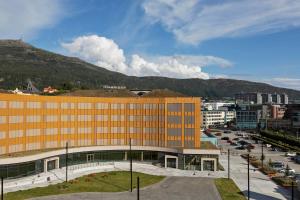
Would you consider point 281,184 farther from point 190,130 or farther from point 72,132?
point 72,132

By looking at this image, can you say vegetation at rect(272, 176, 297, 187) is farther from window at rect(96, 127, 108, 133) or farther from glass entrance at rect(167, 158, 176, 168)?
window at rect(96, 127, 108, 133)

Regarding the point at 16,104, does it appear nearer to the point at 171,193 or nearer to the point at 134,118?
the point at 134,118

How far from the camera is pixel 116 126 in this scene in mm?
92125

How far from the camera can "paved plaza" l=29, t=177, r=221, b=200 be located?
58.2m

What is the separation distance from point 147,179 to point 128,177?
13.6ft

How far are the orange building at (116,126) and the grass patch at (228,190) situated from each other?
11.4 m

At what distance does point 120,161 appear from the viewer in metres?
90.2

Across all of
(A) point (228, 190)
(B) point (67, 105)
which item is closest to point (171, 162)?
(A) point (228, 190)

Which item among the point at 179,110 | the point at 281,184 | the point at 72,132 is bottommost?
the point at 281,184

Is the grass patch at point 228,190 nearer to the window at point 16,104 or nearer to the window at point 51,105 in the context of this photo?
the window at point 51,105

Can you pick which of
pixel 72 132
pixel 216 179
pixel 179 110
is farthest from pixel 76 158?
pixel 216 179

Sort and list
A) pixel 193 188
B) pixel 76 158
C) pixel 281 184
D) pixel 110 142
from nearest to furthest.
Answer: pixel 193 188 → pixel 281 184 → pixel 76 158 → pixel 110 142

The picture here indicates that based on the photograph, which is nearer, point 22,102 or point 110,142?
point 22,102

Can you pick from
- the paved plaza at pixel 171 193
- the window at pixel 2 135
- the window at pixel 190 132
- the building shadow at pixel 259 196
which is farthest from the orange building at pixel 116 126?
the building shadow at pixel 259 196
